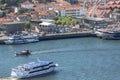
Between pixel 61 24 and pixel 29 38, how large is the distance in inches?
127

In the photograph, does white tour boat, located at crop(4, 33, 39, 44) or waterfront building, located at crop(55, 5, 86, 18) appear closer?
white tour boat, located at crop(4, 33, 39, 44)

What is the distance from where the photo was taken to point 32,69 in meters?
12.8

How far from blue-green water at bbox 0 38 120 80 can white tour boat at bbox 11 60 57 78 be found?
14 cm

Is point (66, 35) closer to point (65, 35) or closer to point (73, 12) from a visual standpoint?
point (65, 35)

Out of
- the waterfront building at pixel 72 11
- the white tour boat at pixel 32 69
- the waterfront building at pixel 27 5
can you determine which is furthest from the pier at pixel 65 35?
the white tour boat at pixel 32 69

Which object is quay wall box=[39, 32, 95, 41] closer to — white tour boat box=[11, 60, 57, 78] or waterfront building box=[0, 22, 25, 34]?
waterfront building box=[0, 22, 25, 34]

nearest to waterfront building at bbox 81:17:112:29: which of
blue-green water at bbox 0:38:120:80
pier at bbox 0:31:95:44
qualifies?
pier at bbox 0:31:95:44

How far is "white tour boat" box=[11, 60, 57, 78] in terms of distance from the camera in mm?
12609

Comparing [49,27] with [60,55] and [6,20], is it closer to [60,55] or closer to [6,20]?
[6,20]

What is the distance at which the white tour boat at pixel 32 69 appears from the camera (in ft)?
41.4

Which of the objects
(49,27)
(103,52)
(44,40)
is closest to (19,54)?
(103,52)

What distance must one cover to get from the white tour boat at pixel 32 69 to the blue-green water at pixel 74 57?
0.14 m

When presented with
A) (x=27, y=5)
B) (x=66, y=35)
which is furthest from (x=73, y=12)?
(x=66, y=35)

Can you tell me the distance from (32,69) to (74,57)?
8.21ft
